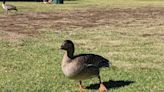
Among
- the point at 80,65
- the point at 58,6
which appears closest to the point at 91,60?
the point at 80,65

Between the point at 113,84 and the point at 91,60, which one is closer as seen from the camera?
the point at 91,60

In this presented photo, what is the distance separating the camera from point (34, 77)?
45.3 feet

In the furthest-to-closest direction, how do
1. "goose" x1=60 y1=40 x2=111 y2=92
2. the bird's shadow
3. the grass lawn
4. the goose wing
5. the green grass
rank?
the green grass → the grass lawn → the bird's shadow → the goose wing → "goose" x1=60 y1=40 x2=111 y2=92

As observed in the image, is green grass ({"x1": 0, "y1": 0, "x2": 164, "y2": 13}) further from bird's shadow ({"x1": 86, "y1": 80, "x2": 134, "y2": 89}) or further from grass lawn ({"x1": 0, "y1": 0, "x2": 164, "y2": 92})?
bird's shadow ({"x1": 86, "y1": 80, "x2": 134, "y2": 89})

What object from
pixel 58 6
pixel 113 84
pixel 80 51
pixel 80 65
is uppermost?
pixel 80 65

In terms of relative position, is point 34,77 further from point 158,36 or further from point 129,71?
point 158,36

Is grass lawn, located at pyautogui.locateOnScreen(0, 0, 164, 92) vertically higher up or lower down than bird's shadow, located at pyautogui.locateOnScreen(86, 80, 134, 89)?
lower down

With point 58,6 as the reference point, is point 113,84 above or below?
above

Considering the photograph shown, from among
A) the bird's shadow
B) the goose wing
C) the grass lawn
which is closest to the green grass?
the grass lawn

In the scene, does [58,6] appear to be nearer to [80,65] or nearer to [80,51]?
[80,51]

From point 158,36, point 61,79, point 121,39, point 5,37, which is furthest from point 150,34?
point 61,79

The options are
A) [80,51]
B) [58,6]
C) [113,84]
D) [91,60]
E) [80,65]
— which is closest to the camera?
[80,65]

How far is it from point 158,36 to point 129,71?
11.3m

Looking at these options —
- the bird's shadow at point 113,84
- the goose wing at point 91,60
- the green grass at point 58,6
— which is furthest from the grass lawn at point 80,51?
the green grass at point 58,6
